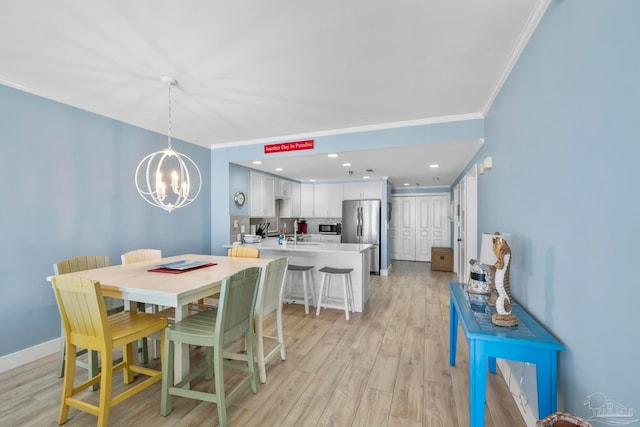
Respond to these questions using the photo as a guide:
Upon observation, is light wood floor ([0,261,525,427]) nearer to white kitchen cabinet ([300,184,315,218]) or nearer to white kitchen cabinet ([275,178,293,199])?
white kitchen cabinet ([275,178,293,199])

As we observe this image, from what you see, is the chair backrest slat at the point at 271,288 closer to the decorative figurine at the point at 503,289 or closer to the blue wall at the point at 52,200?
the decorative figurine at the point at 503,289

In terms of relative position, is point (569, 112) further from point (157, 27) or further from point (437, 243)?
point (437, 243)

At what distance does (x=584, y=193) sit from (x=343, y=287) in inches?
116

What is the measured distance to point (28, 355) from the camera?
101 inches

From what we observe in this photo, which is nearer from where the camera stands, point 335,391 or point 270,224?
point 335,391

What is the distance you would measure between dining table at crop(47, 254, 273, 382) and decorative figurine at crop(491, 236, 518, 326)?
6.00 feet

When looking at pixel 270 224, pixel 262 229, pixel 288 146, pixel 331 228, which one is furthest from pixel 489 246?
pixel 331 228

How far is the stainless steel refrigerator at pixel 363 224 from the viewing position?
6363 millimetres

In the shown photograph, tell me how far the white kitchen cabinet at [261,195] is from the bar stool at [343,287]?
6.95 feet

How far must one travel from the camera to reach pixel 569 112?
1.29 m

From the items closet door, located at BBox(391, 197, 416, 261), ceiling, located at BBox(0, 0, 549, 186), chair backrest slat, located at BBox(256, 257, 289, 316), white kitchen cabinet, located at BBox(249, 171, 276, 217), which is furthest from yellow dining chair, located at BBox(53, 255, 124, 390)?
closet door, located at BBox(391, 197, 416, 261)

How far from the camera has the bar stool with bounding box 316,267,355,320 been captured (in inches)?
142

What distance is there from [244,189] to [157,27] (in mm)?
3409

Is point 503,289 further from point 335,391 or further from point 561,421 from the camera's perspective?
point 335,391
